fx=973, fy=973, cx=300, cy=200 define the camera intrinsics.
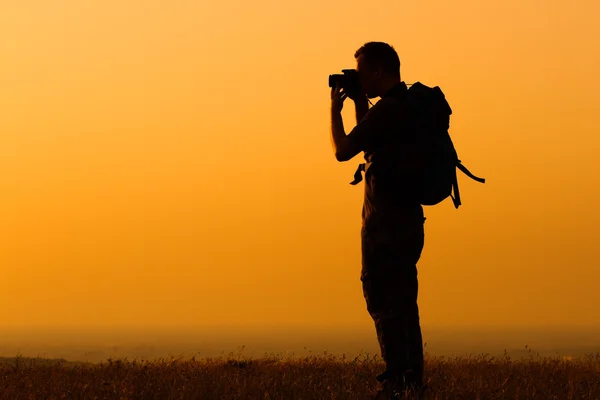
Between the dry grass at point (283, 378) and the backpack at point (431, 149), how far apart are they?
6.20ft

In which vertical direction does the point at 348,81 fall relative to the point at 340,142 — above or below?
above

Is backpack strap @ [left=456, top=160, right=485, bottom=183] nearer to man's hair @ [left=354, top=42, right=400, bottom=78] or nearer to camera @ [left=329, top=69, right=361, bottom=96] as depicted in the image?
man's hair @ [left=354, top=42, right=400, bottom=78]

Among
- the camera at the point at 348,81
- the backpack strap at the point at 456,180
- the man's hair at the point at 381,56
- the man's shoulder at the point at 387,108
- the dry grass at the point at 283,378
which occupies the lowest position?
the dry grass at the point at 283,378

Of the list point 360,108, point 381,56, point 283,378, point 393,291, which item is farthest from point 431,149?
point 283,378

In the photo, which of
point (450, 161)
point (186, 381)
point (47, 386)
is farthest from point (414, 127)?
point (47, 386)

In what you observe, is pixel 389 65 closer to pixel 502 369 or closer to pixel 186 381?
pixel 186 381

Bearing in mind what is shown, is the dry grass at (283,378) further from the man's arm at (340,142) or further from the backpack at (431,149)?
the man's arm at (340,142)

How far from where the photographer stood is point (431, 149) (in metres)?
8.33

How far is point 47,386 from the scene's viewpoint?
1003cm

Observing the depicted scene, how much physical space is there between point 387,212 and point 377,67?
1.30 metres

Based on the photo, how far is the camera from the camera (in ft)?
28.4

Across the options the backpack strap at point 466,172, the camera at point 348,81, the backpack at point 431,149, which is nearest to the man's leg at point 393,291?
the backpack at point 431,149

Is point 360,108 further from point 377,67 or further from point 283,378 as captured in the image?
point 283,378

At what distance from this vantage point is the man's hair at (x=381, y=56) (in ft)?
28.5
